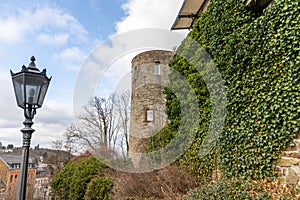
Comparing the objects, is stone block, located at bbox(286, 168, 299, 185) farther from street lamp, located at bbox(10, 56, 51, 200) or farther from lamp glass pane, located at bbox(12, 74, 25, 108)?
lamp glass pane, located at bbox(12, 74, 25, 108)

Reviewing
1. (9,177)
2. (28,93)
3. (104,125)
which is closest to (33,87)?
(28,93)

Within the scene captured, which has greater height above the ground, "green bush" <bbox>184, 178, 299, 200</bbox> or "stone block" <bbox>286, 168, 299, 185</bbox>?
"stone block" <bbox>286, 168, 299, 185</bbox>

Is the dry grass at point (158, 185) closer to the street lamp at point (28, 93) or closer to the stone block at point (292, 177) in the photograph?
the stone block at point (292, 177)

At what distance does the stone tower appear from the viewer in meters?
9.42

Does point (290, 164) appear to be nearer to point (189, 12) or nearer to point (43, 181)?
point (189, 12)

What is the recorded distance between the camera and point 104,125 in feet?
49.4

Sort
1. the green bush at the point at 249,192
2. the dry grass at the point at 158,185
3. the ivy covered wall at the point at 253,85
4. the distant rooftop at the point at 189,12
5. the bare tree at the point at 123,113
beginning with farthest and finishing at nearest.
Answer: the bare tree at the point at 123,113 < the distant rooftop at the point at 189,12 < the dry grass at the point at 158,185 < the ivy covered wall at the point at 253,85 < the green bush at the point at 249,192

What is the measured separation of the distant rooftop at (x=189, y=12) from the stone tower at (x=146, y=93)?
2.45 metres

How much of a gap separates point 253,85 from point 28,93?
10.5ft

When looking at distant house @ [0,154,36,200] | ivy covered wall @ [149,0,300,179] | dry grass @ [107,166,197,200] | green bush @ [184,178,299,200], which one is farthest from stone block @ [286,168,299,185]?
distant house @ [0,154,36,200]

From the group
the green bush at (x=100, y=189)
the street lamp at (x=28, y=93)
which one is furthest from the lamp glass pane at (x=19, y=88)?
the green bush at (x=100, y=189)

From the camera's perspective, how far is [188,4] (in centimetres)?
649

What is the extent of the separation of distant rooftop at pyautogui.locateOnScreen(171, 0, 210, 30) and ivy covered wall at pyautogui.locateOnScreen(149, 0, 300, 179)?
1838mm

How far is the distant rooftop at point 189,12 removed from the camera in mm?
6418
